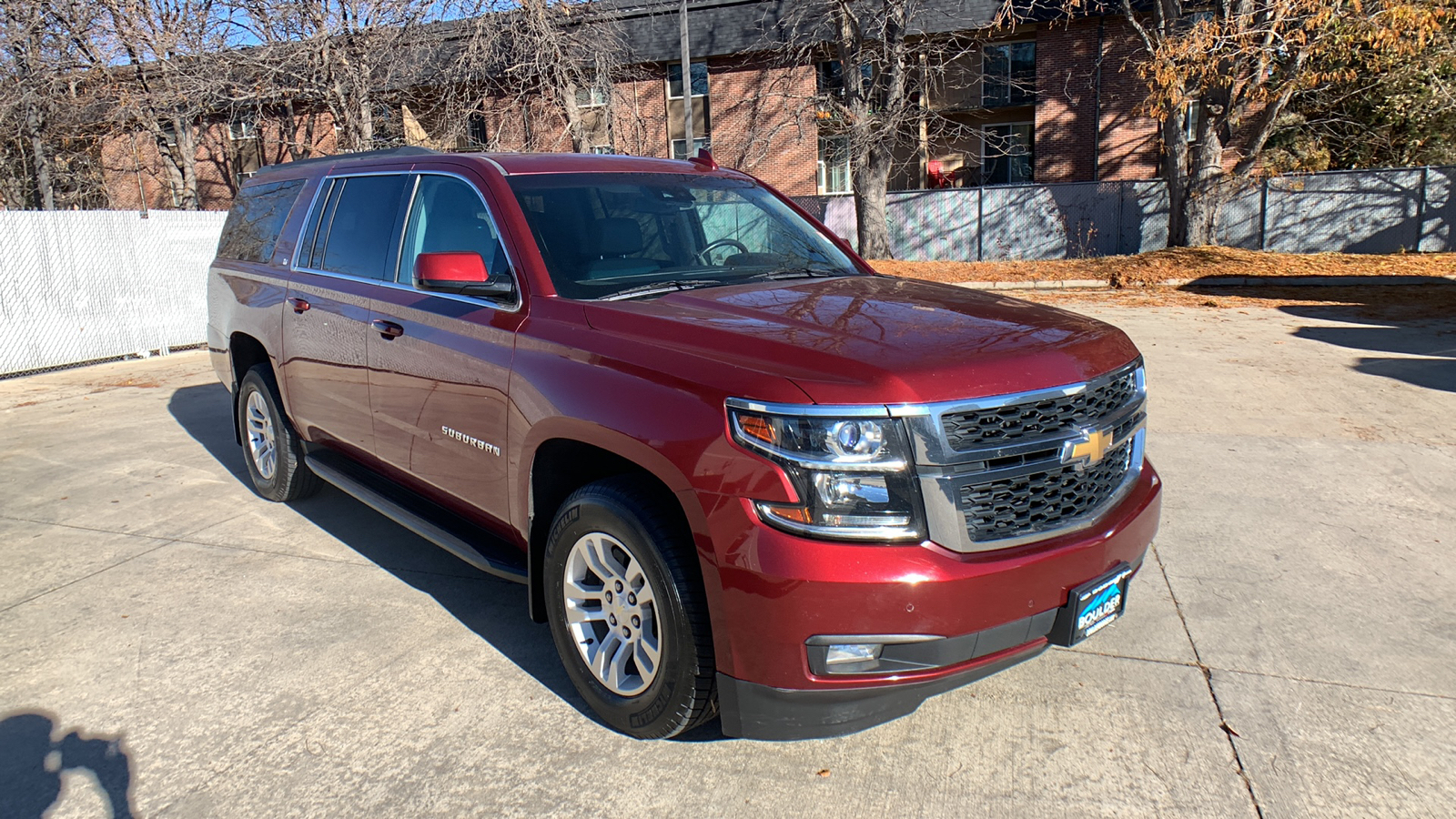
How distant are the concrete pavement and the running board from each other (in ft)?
1.38

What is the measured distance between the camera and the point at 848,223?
95.0ft

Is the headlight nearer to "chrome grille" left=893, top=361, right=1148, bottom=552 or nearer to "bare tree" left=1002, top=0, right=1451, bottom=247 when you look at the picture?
"chrome grille" left=893, top=361, right=1148, bottom=552

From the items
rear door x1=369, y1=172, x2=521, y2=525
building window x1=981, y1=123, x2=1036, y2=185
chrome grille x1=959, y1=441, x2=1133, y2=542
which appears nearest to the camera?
chrome grille x1=959, y1=441, x2=1133, y2=542

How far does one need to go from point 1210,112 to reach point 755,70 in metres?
15.6

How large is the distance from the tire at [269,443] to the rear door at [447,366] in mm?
1404

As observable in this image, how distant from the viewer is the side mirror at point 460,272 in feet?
11.5

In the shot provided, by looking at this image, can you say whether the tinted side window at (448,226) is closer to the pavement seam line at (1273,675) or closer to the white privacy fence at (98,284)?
the pavement seam line at (1273,675)

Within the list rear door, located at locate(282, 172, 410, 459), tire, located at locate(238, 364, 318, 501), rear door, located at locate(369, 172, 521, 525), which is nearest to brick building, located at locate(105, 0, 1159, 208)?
tire, located at locate(238, 364, 318, 501)

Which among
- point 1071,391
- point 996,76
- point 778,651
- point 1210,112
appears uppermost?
point 996,76

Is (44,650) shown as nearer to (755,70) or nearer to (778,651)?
(778,651)

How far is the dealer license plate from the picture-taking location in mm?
2879

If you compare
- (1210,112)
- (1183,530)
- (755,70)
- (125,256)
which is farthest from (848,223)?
(1183,530)

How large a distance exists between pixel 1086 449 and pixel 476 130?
31032mm

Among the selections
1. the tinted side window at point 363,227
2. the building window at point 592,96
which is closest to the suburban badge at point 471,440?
the tinted side window at point 363,227
